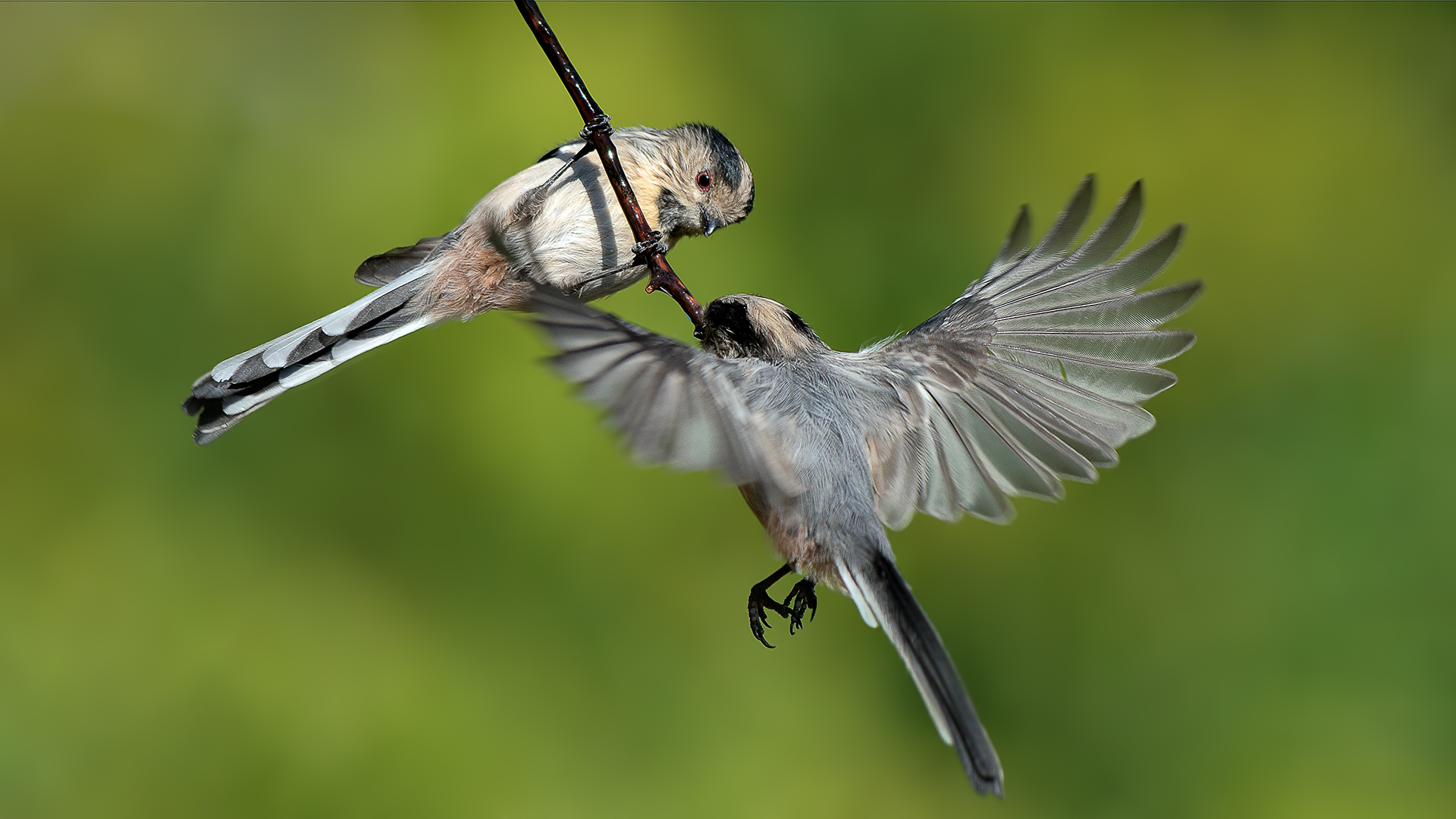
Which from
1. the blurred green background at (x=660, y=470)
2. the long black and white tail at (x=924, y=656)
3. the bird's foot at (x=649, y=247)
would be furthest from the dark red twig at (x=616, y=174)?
the blurred green background at (x=660, y=470)

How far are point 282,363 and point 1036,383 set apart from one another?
110 cm

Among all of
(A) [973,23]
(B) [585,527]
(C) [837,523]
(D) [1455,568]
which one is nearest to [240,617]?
(B) [585,527]

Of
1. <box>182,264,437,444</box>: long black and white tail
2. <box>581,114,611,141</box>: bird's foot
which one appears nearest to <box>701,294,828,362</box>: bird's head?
<box>581,114,611,141</box>: bird's foot

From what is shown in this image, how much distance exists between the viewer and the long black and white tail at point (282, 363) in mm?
1329

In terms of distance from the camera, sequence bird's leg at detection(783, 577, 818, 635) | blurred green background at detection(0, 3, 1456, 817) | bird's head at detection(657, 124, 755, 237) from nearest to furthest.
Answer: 1. bird's leg at detection(783, 577, 818, 635)
2. bird's head at detection(657, 124, 755, 237)
3. blurred green background at detection(0, 3, 1456, 817)

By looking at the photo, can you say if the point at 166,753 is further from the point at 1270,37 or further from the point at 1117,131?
the point at 1270,37

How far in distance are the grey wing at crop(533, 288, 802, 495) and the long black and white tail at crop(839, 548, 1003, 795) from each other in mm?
163

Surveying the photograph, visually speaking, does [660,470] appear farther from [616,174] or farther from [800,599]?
[616,174]

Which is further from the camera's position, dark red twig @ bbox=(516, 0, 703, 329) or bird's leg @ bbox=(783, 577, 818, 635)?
bird's leg @ bbox=(783, 577, 818, 635)

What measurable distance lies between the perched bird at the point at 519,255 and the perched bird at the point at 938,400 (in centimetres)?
27

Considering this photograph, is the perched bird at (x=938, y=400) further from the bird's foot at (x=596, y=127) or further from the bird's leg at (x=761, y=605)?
the bird's foot at (x=596, y=127)

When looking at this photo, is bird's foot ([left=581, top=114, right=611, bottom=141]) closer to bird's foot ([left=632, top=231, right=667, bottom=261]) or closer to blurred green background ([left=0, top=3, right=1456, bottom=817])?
bird's foot ([left=632, top=231, right=667, bottom=261])

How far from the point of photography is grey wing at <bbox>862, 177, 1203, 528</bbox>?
1404 mm

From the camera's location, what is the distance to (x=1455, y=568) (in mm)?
2584
